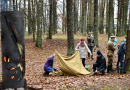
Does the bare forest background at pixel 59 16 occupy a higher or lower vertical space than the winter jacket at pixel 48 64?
higher

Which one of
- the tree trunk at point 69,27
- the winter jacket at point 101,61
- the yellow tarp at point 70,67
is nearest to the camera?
the yellow tarp at point 70,67

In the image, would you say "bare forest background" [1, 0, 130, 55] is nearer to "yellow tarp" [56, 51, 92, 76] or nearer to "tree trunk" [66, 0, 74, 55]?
"tree trunk" [66, 0, 74, 55]

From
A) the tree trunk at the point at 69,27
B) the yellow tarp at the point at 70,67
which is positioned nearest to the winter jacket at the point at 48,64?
the yellow tarp at the point at 70,67

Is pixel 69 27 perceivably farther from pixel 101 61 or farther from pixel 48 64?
pixel 48 64

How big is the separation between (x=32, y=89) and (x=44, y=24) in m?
14.8

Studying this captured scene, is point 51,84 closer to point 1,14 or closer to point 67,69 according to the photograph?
point 67,69

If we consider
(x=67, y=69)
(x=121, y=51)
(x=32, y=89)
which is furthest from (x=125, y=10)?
(x=32, y=89)

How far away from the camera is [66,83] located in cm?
607

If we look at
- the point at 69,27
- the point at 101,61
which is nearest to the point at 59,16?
the point at 69,27

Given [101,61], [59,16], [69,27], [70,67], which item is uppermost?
[59,16]

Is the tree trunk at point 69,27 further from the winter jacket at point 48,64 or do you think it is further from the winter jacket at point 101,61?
the winter jacket at point 48,64

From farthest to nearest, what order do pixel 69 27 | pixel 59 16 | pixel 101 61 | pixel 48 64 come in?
1. pixel 59 16
2. pixel 69 27
3. pixel 101 61
4. pixel 48 64

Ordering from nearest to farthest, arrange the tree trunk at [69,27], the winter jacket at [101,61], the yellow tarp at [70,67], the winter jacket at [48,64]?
1. the yellow tarp at [70,67]
2. the winter jacket at [48,64]
3. the winter jacket at [101,61]
4. the tree trunk at [69,27]

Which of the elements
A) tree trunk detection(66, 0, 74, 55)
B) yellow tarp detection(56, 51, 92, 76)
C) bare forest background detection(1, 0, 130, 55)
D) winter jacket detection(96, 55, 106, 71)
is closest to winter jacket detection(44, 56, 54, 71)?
yellow tarp detection(56, 51, 92, 76)
